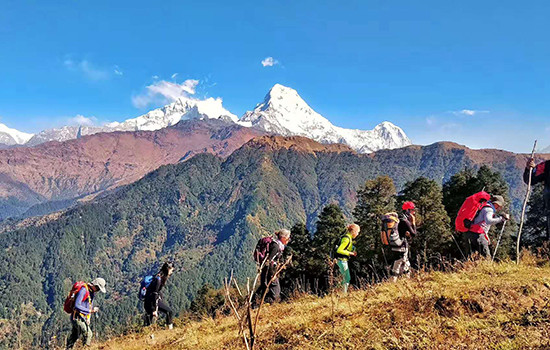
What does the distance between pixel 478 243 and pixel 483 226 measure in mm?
417

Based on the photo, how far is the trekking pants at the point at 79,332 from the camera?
820 cm

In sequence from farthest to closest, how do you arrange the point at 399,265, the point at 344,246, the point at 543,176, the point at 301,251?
the point at 301,251
the point at 344,246
the point at 399,265
the point at 543,176

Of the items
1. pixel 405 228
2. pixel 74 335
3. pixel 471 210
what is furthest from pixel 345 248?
pixel 74 335

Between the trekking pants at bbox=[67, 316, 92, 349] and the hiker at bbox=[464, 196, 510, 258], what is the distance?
9189mm

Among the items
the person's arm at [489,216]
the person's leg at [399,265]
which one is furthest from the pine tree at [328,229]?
the person's arm at [489,216]

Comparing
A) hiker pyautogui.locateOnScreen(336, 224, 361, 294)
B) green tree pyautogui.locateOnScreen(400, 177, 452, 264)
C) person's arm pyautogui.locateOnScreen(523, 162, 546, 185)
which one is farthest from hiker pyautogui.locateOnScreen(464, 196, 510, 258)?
green tree pyautogui.locateOnScreen(400, 177, 452, 264)

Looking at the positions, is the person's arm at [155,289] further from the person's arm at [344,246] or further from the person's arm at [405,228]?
the person's arm at [405,228]

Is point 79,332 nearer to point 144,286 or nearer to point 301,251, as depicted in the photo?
point 144,286

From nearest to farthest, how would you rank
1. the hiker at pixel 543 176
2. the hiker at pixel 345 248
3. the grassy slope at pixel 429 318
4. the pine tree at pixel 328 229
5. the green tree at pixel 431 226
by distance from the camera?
1. the grassy slope at pixel 429 318
2. the hiker at pixel 543 176
3. the hiker at pixel 345 248
4. the green tree at pixel 431 226
5. the pine tree at pixel 328 229

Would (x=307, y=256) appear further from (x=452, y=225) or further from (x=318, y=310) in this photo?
(x=318, y=310)

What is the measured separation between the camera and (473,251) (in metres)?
7.86

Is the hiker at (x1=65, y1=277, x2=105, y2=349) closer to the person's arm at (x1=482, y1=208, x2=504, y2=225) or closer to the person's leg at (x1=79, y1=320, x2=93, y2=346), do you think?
the person's leg at (x1=79, y1=320, x2=93, y2=346)

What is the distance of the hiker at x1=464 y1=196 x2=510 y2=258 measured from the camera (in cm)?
730

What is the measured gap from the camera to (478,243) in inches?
299
